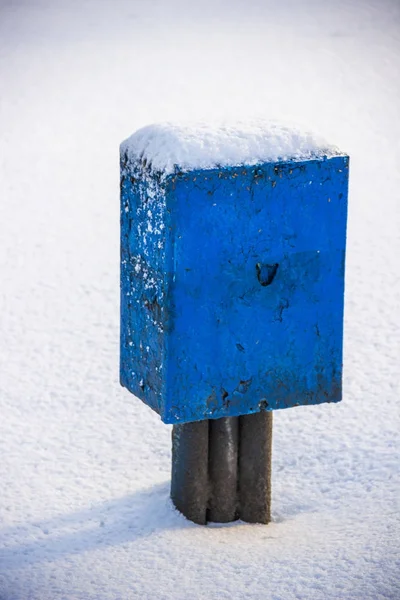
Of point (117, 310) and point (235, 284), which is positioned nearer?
point (235, 284)

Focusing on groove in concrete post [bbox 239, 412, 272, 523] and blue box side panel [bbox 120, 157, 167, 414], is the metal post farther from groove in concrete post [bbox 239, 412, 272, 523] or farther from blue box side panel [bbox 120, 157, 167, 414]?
blue box side panel [bbox 120, 157, 167, 414]

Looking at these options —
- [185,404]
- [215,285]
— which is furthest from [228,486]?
[215,285]

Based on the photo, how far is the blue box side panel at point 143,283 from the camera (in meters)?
3.89

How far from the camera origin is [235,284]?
3.95 meters

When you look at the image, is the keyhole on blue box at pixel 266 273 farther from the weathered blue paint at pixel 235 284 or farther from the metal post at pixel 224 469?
the metal post at pixel 224 469

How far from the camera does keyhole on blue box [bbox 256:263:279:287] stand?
13.0 feet

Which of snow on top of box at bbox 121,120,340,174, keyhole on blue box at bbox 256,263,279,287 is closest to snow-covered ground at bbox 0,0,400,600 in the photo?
snow on top of box at bbox 121,120,340,174

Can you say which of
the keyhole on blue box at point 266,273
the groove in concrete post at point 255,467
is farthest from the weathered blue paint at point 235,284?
the groove in concrete post at point 255,467

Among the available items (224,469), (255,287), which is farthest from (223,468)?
(255,287)

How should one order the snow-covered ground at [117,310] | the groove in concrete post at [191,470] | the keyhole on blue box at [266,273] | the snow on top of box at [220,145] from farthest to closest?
the groove in concrete post at [191,470] → the snow-covered ground at [117,310] → the keyhole on blue box at [266,273] → the snow on top of box at [220,145]

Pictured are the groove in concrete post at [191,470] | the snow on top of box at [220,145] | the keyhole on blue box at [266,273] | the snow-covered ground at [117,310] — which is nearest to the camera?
the snow on top of box at [220,145]

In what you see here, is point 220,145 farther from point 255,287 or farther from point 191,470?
point 191,470

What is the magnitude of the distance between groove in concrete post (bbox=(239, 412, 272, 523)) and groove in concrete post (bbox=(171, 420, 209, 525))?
0.43 feet

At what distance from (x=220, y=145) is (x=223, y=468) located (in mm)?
1146
